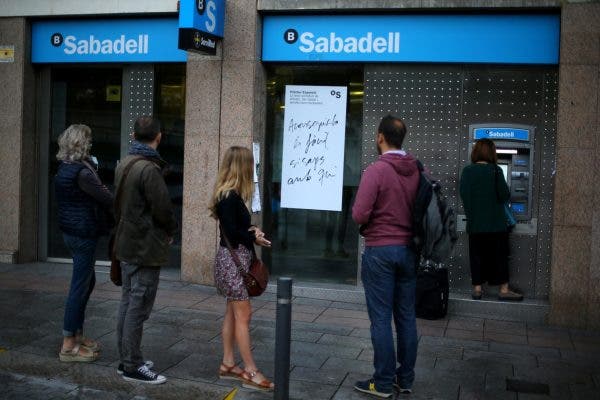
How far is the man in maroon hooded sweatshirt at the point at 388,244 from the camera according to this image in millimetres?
5199

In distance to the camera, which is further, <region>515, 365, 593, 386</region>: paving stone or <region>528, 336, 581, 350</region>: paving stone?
<region>528, 336, 581, 350</region>: paving stone

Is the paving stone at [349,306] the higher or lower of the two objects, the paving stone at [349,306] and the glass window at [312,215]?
the lower

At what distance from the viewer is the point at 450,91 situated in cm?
856

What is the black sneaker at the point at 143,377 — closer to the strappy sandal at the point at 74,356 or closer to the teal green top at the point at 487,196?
the strappy sandal at the point at 74,356

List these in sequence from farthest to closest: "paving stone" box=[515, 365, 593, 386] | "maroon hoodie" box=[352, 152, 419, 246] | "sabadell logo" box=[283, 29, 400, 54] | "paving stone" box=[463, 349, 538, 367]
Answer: "sabadell logo" box=[283, 29, 400, 54] → "paving stone" box=[463, 349, 538, 367] → "paving stone" box=[515, 365, 593, 386] → "maroon hoodie" box=[352, 152, 419, 246]

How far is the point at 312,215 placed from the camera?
9117 mm

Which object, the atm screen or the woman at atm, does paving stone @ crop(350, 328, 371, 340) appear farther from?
the atm screen

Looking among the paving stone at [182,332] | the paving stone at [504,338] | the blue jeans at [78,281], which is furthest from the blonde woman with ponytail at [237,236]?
the paving stone at [504,338]

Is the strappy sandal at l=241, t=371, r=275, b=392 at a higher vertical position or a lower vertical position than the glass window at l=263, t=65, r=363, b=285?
lower

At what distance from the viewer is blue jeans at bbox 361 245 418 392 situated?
17.1 ft

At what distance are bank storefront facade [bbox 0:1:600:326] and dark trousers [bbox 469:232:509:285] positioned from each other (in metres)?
0.25

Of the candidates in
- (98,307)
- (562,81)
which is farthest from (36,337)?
(562,81)

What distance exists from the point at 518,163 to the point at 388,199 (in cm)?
358

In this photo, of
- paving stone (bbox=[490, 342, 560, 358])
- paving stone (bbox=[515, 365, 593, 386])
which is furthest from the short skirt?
paving stone (bbox=[490, 342, 560, 358])
